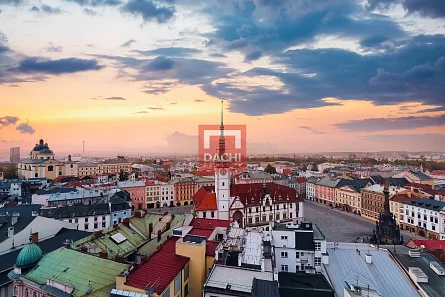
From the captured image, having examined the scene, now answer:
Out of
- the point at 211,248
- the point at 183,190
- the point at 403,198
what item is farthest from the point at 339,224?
the point at 211,248

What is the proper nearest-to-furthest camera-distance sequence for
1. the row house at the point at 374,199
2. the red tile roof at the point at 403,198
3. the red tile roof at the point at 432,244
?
1. the red tile roof at the point at 432,244
2. the red tile roof at the point at 403,198
3. the row house at the point at 374,199

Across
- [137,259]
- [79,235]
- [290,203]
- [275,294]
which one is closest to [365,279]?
[275,294]

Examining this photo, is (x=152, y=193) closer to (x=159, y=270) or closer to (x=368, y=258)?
(x=368, y=258)

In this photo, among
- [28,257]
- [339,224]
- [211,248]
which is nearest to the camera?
[28,257]

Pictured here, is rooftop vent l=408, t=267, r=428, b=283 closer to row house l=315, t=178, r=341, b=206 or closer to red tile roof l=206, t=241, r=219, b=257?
red tile roof l=206, t=241, r=219, b=257

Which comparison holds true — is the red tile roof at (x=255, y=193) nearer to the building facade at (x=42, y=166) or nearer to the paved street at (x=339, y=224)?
the paved street at (x=339, y=224)

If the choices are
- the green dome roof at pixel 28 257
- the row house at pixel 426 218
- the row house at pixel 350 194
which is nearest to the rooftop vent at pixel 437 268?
the green dome roof at pixel 28 257

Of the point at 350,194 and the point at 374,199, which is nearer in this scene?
the point at 374,199
